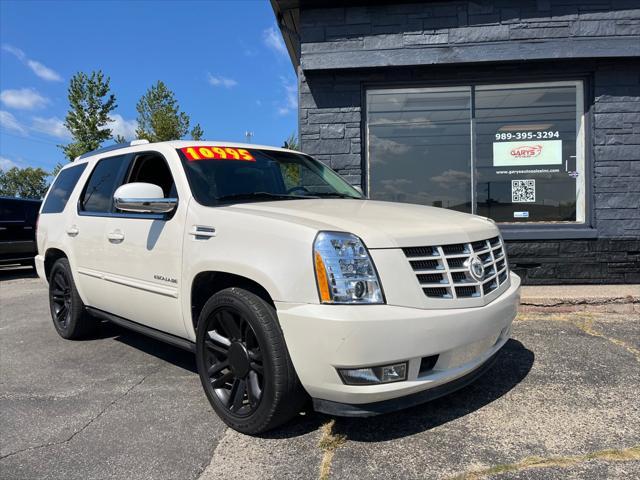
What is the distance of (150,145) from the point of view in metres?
3.98

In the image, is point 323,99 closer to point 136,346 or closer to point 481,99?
point 481,99

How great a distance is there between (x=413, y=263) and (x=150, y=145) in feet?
8.20

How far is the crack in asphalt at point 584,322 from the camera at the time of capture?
439 cm

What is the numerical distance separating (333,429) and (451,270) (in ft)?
3.83

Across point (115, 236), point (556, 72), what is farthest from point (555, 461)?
point (556, 72)

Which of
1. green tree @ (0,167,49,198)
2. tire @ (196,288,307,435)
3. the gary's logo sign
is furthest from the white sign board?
green tree @ (0,167,49,198)

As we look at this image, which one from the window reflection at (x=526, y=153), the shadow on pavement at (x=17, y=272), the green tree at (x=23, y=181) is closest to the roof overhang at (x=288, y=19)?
the window reflection at (x=526, y=153)

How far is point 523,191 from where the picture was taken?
688 centimetres

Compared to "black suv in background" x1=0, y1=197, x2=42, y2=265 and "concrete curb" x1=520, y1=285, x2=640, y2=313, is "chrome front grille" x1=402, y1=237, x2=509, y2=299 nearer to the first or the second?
"concrete curb" x1=520, y1=285, x2=640, y2=313

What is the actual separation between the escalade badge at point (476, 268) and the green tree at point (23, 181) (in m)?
83.4

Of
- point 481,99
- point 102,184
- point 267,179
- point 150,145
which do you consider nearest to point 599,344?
point 267,179

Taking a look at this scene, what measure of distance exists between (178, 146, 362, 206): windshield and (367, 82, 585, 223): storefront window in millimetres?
2948

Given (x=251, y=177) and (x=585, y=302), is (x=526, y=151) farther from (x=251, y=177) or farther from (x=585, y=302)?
(x=251, y=177)

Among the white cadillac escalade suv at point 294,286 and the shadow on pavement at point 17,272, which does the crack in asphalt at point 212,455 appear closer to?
the white cadillac escalade suv at point 294,286
